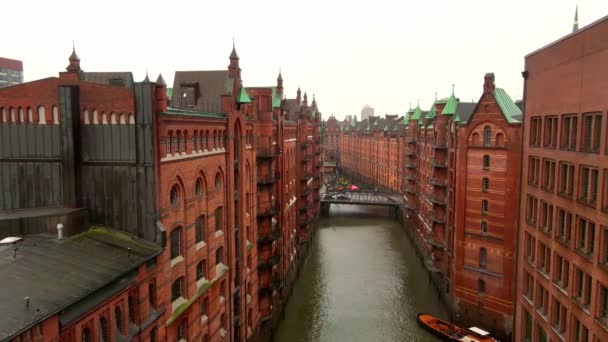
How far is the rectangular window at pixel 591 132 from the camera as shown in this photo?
2374 centimetres

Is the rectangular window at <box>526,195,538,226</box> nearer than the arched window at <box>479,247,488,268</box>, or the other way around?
the rectangular window at <box>526,195,538,226</box>

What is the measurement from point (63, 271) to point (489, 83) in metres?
36.0

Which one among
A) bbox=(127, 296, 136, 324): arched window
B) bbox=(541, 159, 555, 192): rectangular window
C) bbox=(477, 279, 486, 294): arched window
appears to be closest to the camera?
bbox=(127, 296, 136, 324): arched window

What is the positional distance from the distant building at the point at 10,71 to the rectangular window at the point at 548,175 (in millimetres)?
127935

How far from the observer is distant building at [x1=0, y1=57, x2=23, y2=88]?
398 ft

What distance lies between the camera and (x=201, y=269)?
28.2 meters

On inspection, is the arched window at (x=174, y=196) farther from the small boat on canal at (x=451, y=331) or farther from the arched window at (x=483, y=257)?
the arched window at (x=483, y=257)

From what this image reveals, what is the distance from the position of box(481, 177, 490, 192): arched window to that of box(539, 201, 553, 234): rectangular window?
1188cm

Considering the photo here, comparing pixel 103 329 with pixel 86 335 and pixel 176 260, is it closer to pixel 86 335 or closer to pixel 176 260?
pixel 86 335

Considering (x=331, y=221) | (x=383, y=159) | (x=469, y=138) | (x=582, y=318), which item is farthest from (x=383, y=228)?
(x=582, y=318)

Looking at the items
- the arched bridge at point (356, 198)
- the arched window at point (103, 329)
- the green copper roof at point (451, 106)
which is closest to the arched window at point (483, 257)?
the green copper roof at point (451, 106)

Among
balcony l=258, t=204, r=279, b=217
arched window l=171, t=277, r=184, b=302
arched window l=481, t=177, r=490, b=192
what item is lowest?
arched window l=171, t=277, r=184, b=302

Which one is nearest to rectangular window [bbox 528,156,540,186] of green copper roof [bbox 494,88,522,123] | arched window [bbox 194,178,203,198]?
green copper roof [bbox 494,88,522,123]

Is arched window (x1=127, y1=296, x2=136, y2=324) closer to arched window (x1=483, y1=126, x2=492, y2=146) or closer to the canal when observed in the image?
the canal
